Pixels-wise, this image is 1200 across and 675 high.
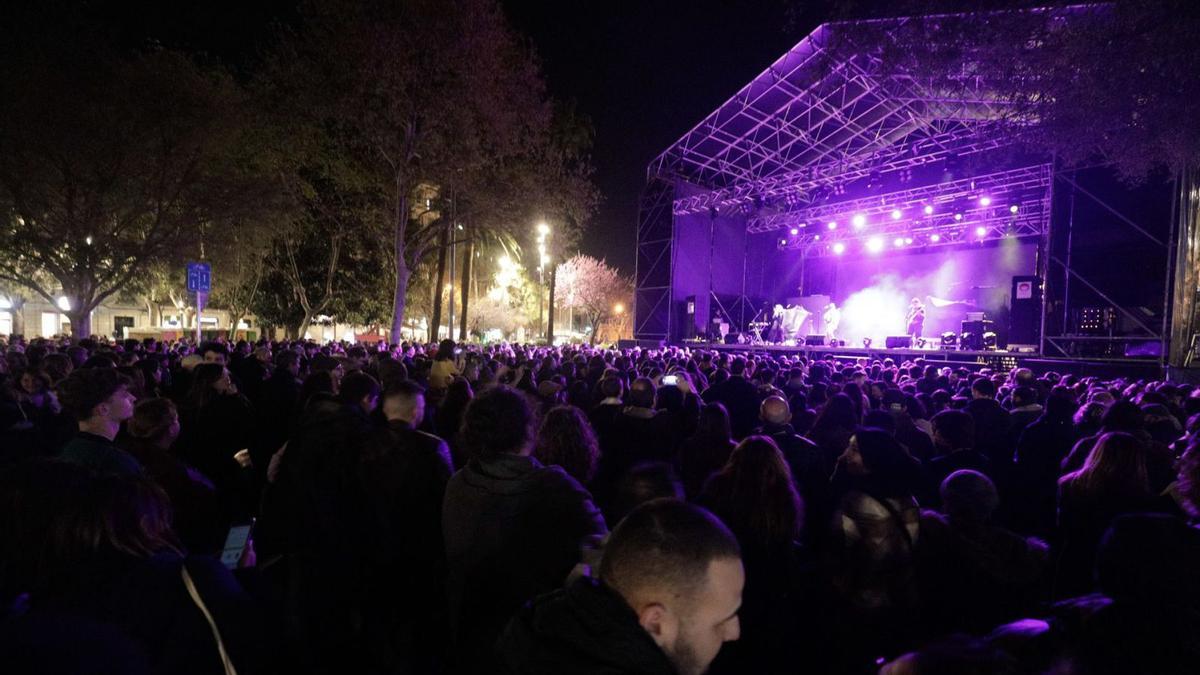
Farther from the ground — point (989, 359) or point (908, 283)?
point (908, 283)

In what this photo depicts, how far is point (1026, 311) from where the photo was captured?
19.3 metres

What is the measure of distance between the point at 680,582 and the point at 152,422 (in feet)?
11.2

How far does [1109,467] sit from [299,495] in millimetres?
4464

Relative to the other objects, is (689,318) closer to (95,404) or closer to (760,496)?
(760,496)

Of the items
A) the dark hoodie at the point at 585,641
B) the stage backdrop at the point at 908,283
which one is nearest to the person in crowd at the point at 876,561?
the dark hoodie at the point at 585,641

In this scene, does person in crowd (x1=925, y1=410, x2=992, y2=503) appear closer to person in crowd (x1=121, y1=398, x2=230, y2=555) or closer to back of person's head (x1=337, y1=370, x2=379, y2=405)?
back of person's head (x1=337, y1=370, x2=379, y2=405)

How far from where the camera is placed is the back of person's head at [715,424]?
4250mm

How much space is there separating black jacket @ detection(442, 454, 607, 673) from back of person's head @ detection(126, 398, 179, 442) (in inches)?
76.3

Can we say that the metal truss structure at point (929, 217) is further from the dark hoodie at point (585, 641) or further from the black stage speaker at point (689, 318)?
the dark hoodie at point (585, 641)

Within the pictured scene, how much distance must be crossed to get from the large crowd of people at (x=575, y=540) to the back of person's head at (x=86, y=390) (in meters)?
0.01

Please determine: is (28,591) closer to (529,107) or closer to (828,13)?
(828,13)

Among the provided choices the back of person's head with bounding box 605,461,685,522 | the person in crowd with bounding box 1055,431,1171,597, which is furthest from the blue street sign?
the person in crowd with bounding box 1055,431,1171,597

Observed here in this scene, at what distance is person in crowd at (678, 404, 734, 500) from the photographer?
4133 millimetres

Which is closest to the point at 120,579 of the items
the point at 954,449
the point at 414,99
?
the point at 954,449
